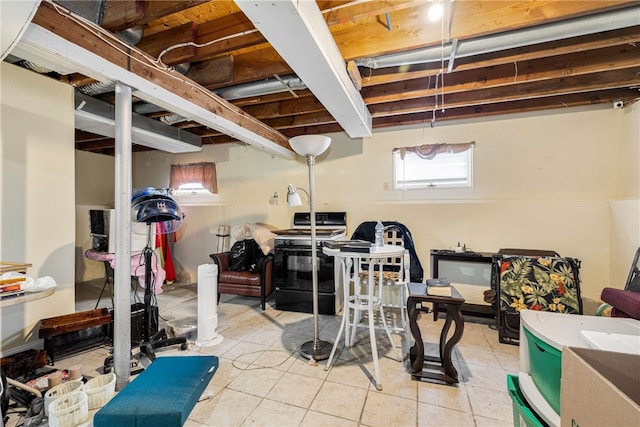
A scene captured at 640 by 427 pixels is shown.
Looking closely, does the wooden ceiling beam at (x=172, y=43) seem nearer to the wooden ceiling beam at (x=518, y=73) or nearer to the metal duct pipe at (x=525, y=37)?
the metal duct pipe at (x=525, y=37)

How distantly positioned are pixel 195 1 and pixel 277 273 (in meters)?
2.94

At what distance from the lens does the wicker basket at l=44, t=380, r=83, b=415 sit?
1574 millimetres

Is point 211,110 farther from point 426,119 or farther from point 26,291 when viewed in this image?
point 426,119

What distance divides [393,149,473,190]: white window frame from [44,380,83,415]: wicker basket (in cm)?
379

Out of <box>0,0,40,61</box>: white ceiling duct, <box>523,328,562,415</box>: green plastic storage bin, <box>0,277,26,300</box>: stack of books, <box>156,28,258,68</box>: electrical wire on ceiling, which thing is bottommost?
<box>523,328,562,415</box>: green plastic storage bin

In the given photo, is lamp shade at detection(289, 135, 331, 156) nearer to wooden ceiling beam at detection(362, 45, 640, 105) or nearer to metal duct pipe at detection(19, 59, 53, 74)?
wooden ceiling beam at detection(362, 45, 640, 105)

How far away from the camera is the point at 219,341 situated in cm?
276

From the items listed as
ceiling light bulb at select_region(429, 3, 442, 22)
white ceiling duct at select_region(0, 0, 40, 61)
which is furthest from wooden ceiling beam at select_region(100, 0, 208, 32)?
ceiling light bulb at select_region(429, 3, 442, 22)

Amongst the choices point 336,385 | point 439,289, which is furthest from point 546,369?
point 336,385

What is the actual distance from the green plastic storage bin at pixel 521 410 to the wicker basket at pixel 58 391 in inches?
94.2

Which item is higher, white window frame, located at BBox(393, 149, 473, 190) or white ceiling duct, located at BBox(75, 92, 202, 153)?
white ceiling duct, located at BBox(75, 92, 202, 153)

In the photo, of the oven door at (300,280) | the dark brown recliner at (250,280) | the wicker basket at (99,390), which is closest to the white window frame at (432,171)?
the oven door at (300,280)

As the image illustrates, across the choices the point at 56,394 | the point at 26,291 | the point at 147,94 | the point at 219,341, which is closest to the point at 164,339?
the point at 219,341

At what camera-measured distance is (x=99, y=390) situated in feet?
5.44
